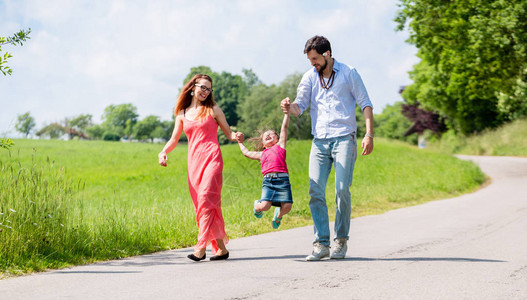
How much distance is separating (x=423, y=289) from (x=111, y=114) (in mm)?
141366

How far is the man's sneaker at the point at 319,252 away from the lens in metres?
6.08

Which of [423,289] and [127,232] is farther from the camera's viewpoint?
[127,232]

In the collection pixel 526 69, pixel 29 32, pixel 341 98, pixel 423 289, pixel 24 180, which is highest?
pixel 526 69

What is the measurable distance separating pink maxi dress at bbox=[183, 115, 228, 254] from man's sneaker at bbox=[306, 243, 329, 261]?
1.03 metres

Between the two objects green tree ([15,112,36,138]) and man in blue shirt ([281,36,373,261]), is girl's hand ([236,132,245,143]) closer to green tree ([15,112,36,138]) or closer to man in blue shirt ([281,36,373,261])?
man in blue shirt ([281,36,373,261])

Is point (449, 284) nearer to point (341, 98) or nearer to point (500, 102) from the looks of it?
point (341, 98)

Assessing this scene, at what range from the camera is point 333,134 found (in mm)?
6121

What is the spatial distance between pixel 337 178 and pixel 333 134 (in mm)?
494

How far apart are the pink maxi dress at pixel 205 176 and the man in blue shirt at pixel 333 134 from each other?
99 cm

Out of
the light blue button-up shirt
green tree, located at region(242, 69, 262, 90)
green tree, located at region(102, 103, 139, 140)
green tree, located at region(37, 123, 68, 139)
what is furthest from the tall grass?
green tree, located at region(102, 103, 139, 140)

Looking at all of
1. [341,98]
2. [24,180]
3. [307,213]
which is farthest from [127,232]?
[307,213]

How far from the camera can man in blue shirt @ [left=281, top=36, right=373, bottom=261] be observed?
609 cm

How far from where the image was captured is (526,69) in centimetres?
2402

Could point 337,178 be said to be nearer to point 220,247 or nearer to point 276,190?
point 276,190
